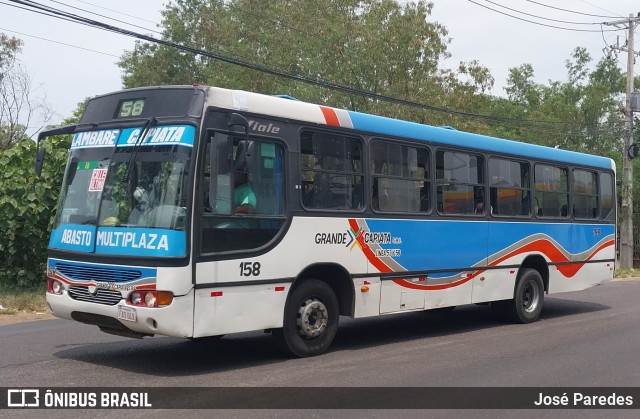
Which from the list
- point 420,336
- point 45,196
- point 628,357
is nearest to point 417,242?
point 420,336

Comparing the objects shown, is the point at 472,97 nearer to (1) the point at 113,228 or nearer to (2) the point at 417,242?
(2) the point at 417,242

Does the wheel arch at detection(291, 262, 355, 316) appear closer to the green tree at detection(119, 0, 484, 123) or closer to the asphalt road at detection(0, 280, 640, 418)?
the asphalt road at detection(0, 280, 640, 418)

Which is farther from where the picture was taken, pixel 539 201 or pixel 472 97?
pixel 472 97

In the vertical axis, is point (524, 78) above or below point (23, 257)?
above

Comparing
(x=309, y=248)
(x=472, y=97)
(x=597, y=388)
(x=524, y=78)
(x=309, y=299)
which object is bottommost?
(x=597, y=388)

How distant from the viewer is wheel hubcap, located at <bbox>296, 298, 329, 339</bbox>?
29.9 feet

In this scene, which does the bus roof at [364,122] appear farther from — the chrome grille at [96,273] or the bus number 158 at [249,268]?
the chrome grille at [96,273]

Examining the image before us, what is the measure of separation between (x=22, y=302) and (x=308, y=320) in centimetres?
736

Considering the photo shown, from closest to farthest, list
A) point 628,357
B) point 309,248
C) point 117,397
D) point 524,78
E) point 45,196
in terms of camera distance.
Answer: point 117,397 → point 309,248 → point 628,357 → point 45,196 → point 524,78

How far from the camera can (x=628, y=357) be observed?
9.79 meters

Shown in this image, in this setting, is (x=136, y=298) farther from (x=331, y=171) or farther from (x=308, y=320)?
(x=331, y=171)

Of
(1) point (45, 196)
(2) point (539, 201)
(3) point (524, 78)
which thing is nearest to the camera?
(2) point (539, 201)

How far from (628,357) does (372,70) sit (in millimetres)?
23795

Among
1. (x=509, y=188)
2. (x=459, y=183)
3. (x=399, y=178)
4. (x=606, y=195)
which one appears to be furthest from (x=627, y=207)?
(x=399, y=178)
